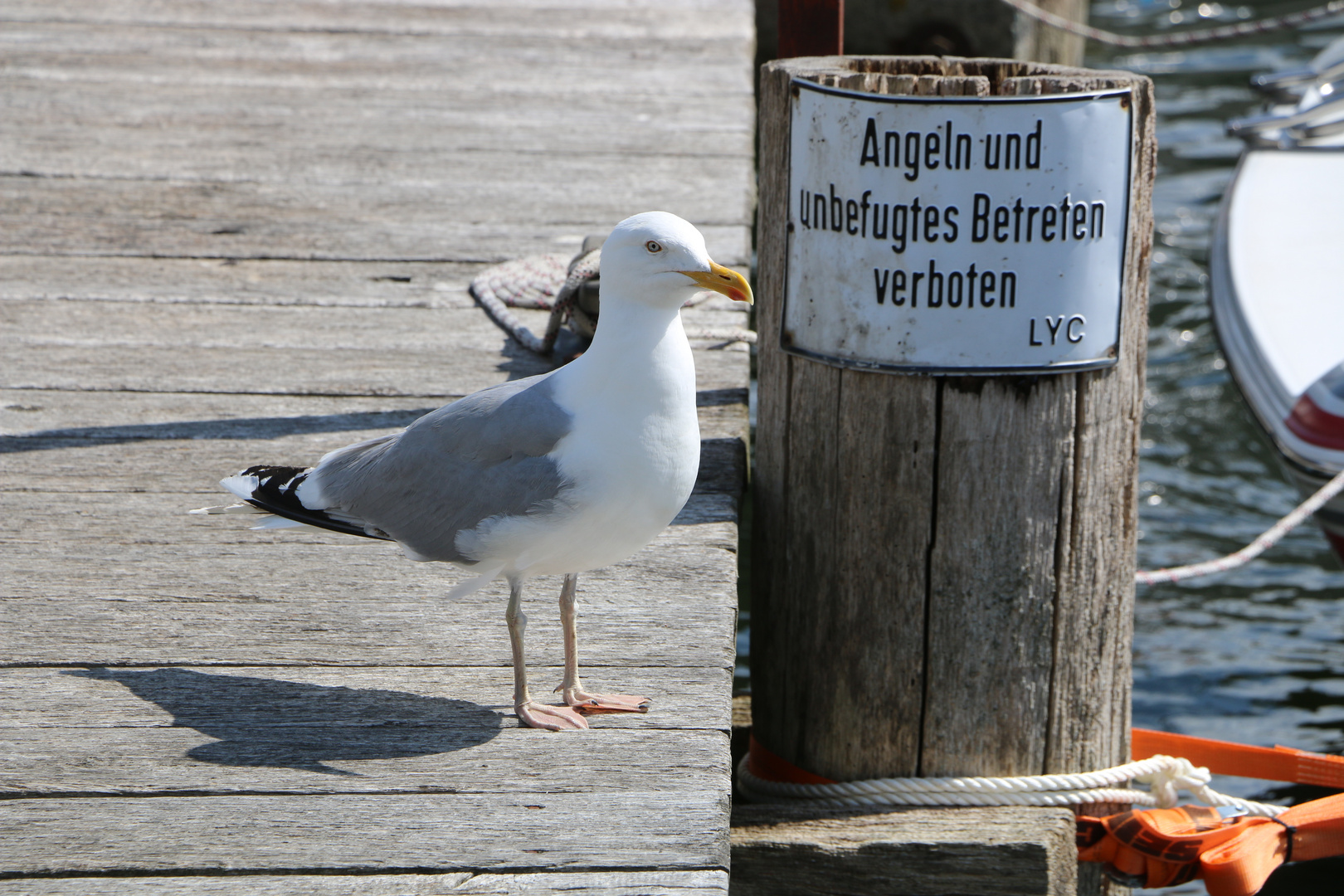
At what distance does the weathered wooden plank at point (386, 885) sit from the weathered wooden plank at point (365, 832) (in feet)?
0.06

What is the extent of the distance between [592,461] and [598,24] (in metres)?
4.86

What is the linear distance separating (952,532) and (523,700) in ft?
2.88

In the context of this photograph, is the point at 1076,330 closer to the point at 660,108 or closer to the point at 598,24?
the point at 660,108

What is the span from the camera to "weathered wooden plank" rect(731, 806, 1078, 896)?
2605 mm

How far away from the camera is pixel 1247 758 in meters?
3.17

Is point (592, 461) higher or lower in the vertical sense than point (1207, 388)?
higher

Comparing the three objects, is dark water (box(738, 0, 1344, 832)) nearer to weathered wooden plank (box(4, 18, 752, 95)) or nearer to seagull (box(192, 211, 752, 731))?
weathered wooden plank (box(4, 18, 752, 95))

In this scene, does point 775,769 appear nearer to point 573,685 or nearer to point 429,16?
point 573,685

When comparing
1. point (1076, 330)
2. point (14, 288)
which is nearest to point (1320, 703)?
point (1076, 330)

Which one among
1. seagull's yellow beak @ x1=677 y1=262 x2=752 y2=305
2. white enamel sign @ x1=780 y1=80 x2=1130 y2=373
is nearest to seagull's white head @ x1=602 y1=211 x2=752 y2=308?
seagull's yellow beak @ x1=677 y1=262 x2=752 y2=305

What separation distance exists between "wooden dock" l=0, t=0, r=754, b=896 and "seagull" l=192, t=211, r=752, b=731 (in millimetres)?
244

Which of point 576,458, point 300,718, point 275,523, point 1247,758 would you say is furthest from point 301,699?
point 1247,758

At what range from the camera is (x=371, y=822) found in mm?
2094

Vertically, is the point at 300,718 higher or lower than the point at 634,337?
lower
